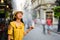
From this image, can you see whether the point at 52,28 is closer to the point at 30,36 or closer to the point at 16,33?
the point at 30,36

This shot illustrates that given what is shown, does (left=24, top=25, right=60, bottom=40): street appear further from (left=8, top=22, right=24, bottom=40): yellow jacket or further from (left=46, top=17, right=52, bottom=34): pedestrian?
(left=8, top=22, right=24, bottom=40): yellow jacket

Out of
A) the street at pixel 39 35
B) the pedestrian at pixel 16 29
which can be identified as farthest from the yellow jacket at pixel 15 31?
the street at pixel 39 35

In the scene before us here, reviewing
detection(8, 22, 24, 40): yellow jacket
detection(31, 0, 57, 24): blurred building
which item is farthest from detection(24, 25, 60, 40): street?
detection(8, 22, 24, 40): yellow jacket

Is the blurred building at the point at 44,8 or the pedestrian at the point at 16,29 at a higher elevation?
the blurred building at the point at 44,8

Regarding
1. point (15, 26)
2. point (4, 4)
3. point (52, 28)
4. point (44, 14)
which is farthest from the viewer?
point (52, 28)

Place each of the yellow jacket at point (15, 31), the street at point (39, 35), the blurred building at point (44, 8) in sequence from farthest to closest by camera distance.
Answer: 1. the street at point (39, 35)
2. the blurred building at point (44, 8)
3. the yellow jacket at point (15, 31)

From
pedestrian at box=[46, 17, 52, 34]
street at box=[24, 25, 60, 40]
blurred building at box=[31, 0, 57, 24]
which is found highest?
blurred building at box=[31, 0, 57, 24]

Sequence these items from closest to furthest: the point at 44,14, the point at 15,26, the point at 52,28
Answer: the point at 15,26, the point at 44,14, the point at 52,28

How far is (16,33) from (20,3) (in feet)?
2.63

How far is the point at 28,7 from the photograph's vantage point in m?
2.23

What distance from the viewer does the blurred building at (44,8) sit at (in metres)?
2.22

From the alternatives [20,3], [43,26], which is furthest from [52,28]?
[20,3]

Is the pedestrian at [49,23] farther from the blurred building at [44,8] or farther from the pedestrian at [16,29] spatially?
the pedestrian at [16,29]

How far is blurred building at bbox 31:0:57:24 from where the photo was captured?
2.22m
